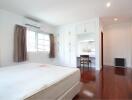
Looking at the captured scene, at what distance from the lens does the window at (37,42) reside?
15.2 feet

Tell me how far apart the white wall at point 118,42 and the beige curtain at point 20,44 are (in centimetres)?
488

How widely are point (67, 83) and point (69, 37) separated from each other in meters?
4.33

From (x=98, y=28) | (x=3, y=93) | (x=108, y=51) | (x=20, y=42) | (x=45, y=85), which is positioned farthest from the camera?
(x=108, y=51)

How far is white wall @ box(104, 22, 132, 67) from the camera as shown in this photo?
5484 millimetres

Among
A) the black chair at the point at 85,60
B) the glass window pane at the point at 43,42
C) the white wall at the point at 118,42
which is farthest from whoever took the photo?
the white wall at the point at 118,42

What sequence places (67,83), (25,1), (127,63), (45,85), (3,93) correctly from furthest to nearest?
1. (127,63)
2. (25,1)
3. (67,83)
4. (45,85)
5. (3,93)

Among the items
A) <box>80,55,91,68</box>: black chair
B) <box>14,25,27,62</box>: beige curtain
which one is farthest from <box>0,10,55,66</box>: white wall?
<box>80,55,91,68</box>: black chair

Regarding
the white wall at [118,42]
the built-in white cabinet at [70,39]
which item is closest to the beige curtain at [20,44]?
the built-in white cabinet at [70,39]

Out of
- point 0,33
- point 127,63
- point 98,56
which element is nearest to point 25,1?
point 0,33

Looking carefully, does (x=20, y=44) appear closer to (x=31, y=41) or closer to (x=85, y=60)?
(x=31, y=41)

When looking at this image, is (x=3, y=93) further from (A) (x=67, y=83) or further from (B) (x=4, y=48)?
(B) (x=4, y=48)

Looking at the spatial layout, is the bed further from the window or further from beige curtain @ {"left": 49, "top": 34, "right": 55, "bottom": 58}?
beige curtain @ {"left": 49, "top": 34, "right": 55, "bottom": 58}

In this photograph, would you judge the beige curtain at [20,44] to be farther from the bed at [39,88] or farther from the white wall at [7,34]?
the bed at [39,88]

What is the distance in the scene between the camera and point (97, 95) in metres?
2.09
